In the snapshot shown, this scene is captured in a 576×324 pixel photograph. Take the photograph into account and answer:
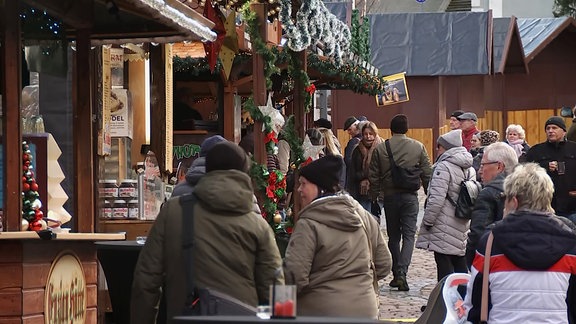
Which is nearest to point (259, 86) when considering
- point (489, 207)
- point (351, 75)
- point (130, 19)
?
point (130, 19)

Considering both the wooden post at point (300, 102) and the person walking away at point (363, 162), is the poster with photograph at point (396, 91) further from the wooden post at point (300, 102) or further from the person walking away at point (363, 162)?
the wooden post at point (300, 102)

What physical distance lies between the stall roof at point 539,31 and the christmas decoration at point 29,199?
29.8m

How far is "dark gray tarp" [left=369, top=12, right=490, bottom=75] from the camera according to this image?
1393 inches

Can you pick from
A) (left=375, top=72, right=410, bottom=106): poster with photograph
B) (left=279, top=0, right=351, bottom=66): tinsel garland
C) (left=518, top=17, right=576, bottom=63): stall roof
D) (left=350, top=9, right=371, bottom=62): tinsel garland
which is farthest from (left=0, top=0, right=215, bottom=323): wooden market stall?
(left=518, top=17, right=576, bottom=63): stall roof

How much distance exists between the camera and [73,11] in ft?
30.8

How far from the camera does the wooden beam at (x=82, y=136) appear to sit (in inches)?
379

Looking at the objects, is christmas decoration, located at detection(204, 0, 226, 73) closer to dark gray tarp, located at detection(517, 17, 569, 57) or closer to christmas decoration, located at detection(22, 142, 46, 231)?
christmas decoration, located at detection(22, 142, 46, 231)

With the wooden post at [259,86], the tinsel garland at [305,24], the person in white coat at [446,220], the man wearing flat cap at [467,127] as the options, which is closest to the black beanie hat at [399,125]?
the man wearing flat cap at [467,127]

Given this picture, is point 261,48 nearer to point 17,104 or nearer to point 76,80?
point 76,80

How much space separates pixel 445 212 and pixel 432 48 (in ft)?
75.2

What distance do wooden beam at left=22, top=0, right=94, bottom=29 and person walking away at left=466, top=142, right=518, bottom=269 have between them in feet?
10.00

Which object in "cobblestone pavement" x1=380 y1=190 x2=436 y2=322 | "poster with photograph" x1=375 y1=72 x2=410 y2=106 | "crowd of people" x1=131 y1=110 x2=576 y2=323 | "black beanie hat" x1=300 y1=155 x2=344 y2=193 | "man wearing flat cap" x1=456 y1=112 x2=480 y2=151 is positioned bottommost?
"cobblestone pavement" x1=380 y1=190 x2=436 y2=322

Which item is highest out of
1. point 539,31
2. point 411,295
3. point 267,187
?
point 539,31

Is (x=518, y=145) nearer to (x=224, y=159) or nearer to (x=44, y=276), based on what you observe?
(x=44, y=276)
